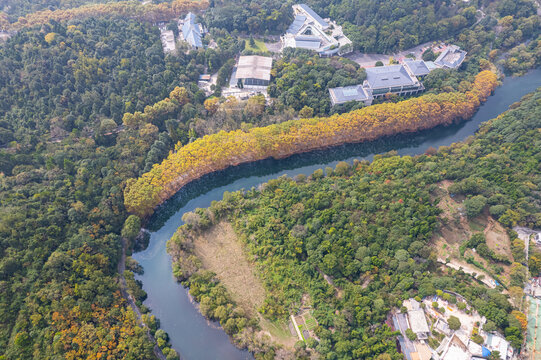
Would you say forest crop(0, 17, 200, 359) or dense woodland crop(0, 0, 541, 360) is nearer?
forest crop(0, 17, 200, 359)

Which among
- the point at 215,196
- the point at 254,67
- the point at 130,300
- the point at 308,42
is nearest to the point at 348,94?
the point at 254,67

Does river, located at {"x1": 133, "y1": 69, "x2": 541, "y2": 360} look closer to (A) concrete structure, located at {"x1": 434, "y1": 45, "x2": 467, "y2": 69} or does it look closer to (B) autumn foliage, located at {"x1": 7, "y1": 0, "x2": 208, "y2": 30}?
(A) concrete structure, located at {"x1": 434, "y1": 45, "x2": 467, "y2": 69}

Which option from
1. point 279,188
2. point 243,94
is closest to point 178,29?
point 243,94

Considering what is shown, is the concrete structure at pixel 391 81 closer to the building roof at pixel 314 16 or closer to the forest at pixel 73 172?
the building roof at pixel 314 16

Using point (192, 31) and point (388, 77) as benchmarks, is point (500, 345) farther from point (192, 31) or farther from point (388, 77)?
point (192, 31)

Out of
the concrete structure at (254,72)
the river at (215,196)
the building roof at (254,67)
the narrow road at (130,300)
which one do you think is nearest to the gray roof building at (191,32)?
the building roof at (254,67)

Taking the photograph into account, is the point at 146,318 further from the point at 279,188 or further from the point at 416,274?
the point at 416,274

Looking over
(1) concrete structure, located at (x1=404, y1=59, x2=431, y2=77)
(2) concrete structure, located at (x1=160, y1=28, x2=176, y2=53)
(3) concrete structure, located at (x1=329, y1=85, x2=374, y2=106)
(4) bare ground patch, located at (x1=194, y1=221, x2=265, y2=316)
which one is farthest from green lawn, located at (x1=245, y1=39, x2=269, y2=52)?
(4) bare ground patch, located at (x1=194, y1=221, x2=265, y2=316)
